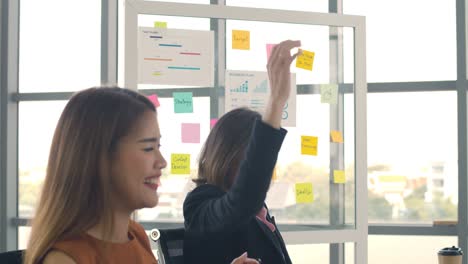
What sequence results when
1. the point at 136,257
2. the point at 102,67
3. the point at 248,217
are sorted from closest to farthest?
1. the point at 136,257
2. the point at 248,217
3. the point at 102,67

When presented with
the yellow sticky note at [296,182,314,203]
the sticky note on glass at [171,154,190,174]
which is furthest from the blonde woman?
the yellow sticky note at [296,182,314,203]

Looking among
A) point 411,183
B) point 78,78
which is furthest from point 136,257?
point 78,78

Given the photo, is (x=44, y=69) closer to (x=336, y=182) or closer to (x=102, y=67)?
(x=102, y=67)

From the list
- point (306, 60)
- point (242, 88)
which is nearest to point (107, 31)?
point (242, 88)

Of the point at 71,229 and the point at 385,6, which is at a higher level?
the point at 385,6

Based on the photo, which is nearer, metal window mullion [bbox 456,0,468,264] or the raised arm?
the raised arm

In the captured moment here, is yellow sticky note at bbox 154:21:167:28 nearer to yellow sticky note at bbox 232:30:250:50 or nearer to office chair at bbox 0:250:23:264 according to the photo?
yellow sticky note at bbox 232:30:250:50

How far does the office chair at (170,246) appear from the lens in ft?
5.93

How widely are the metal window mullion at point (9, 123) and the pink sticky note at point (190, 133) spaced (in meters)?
1.53

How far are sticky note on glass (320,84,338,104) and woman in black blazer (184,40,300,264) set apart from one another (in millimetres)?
1832

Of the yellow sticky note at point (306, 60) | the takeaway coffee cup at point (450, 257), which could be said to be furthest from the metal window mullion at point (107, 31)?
the takeaway coffee cup at point (450, 257)

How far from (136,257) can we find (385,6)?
3.12 metres

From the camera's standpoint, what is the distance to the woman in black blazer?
1430mm

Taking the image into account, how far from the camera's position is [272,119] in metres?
1.43
